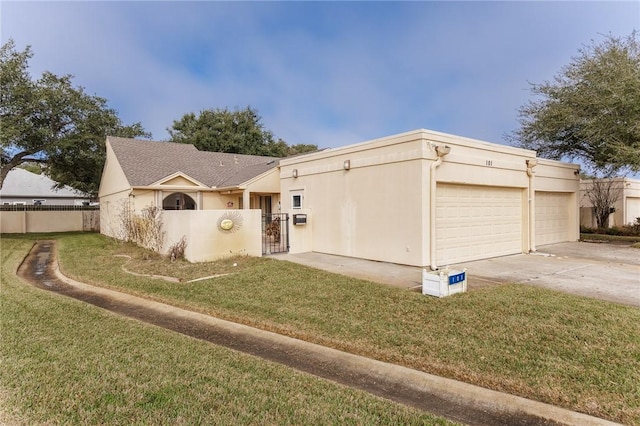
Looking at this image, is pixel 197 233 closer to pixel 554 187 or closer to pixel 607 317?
pixel 607 317

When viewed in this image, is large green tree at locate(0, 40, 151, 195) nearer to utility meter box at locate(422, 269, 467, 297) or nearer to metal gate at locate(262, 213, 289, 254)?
metal gate at locate(262, 213, 289, 254)

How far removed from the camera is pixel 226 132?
36.7 meters

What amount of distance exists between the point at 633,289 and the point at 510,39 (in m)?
12.4

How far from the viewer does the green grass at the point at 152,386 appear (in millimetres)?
3008

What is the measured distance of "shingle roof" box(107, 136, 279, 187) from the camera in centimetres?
1792

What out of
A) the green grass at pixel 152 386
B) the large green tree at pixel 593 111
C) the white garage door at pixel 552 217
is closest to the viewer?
the green grass at pixel 152 386

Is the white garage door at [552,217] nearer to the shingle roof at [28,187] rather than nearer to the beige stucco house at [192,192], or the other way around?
the beige stucco house at [192,192]

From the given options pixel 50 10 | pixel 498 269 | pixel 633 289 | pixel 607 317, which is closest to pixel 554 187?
pixel 498 269

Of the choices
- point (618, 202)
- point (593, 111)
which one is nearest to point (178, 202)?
point (593, 111)

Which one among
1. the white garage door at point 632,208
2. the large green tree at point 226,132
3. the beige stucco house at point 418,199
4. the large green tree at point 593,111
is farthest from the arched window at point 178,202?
the white garage door at point 632,208

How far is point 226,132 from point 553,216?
30.6 meters

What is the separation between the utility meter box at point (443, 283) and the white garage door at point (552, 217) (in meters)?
9.50

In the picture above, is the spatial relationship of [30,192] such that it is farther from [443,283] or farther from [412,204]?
[443,283]

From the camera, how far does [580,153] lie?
1964 cm
